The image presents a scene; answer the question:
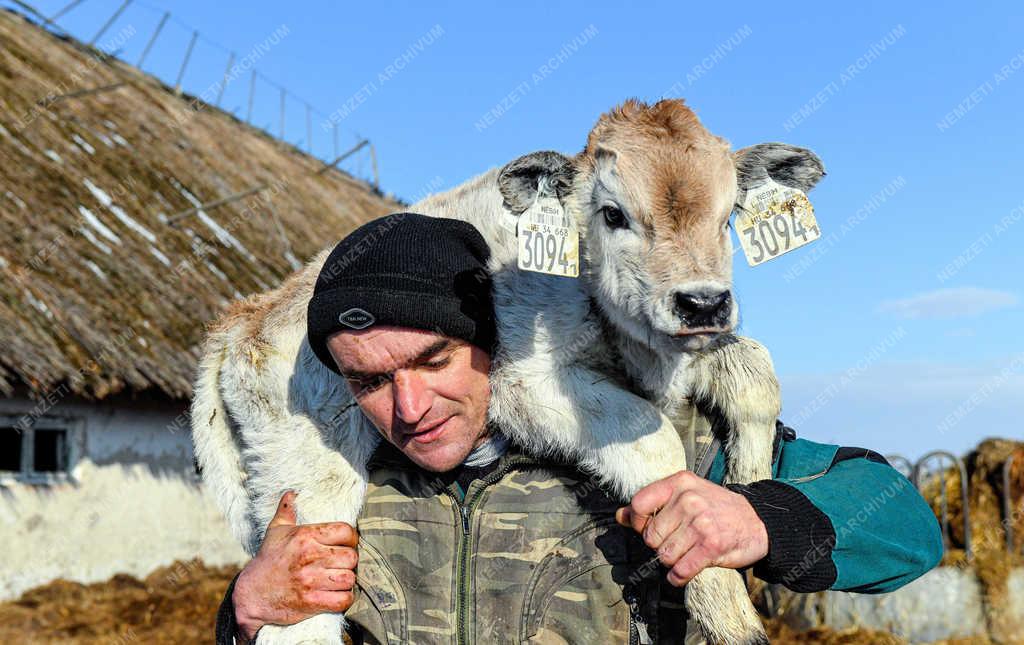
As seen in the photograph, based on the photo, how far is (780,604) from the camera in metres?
9.69

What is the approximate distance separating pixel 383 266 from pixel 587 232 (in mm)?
691

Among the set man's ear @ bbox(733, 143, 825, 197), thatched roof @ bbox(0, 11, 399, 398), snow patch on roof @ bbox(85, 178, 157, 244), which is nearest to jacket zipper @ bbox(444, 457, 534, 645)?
man's ear @ bbox(733, 143, 825, 197)

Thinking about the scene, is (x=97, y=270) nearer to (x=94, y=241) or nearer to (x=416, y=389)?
(x=94, y=241)

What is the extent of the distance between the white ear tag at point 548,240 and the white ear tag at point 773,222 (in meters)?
0.55

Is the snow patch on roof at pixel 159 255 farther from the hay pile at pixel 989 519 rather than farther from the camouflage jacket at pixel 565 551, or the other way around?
the camouflage jacket at pixel 565 551

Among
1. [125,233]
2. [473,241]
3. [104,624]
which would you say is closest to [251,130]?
[125,233]

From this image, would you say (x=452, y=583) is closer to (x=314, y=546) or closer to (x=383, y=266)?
(x=314, y=546)

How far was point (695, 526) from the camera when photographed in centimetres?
232

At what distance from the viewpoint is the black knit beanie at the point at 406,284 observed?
2.82 metres

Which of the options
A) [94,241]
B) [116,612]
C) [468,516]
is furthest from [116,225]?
[468,516]

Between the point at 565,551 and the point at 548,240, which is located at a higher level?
the point at 548,240

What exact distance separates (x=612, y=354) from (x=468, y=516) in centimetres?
76

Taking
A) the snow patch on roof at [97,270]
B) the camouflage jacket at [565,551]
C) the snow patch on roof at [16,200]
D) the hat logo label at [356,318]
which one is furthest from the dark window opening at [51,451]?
the hat logo label at [356,318]

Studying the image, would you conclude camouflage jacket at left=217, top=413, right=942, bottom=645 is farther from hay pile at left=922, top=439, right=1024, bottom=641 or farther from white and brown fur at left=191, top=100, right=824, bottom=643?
hay pile at left=922, top=439, right=1024, bottom=641
